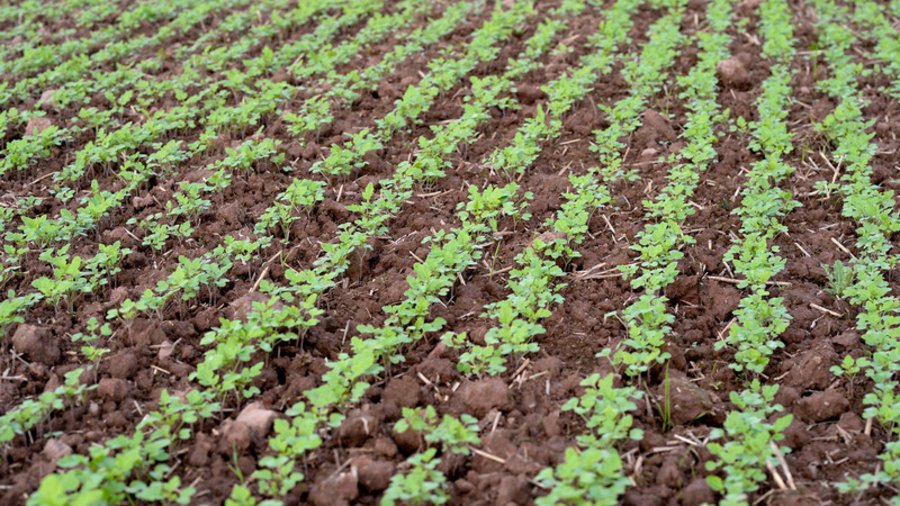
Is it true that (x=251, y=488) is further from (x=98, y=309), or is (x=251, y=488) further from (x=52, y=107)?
(x=52, y=107)

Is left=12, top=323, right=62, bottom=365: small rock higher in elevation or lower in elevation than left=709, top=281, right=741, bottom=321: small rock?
higher

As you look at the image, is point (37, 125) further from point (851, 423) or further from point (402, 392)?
point (851, 423)

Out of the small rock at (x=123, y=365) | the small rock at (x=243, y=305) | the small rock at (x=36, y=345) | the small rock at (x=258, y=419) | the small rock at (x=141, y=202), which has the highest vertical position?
the small rock at (x=36, y=345)

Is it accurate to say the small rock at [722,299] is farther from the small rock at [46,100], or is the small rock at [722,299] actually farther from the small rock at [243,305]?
the small rock at [46,100]

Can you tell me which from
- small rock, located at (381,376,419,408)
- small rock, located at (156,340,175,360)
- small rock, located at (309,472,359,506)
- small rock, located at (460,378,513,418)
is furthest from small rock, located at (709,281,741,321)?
small rock, located at (156,340,175,360)

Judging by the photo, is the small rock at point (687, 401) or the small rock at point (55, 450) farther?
the small rock at point (687, 401)

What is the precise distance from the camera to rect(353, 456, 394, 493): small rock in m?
3.66

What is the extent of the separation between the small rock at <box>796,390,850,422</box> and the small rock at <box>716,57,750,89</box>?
152 inches

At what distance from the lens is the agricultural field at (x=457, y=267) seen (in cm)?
376

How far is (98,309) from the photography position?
15.6ft

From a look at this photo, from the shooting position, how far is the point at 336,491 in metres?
3.60

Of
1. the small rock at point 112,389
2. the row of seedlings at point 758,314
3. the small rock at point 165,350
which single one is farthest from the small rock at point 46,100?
the row of seedlings at point 758,314

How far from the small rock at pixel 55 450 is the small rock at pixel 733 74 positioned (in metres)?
5.66

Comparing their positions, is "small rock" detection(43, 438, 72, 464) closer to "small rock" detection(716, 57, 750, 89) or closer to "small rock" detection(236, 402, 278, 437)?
"small rock" detection(236, 402, 278, 437)
